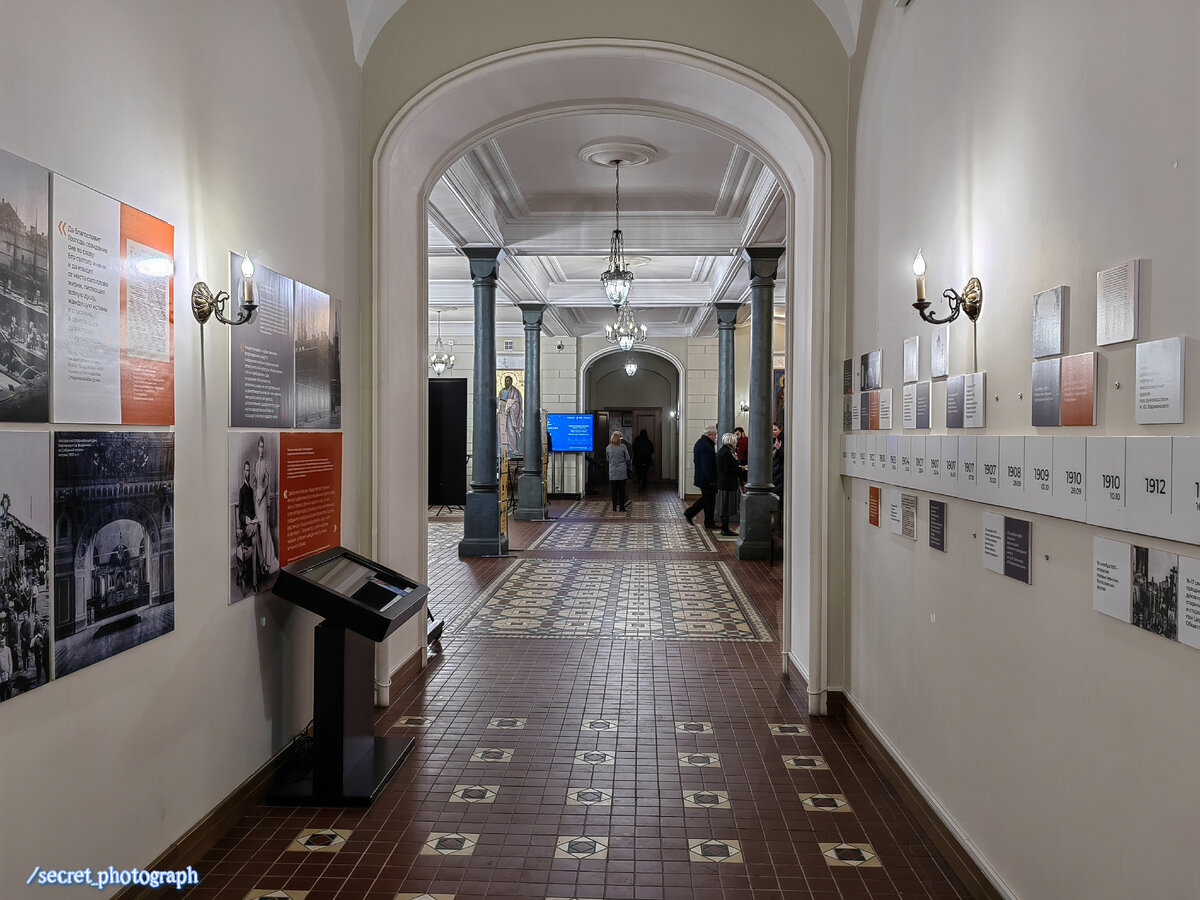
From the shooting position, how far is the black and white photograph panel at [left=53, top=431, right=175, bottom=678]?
8.23 ft

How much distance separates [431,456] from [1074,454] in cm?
462

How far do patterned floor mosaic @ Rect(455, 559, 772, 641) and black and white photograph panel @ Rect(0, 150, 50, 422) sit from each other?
16.0ft

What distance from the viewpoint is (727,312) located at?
15695 millimetres

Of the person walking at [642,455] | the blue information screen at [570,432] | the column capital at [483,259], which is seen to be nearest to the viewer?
the column capital at [483,259]

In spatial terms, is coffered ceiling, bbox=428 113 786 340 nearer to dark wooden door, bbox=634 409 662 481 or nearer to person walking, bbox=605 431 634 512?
person walking, bbox=605 431 634 512

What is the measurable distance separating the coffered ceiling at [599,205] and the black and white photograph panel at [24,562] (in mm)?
4569

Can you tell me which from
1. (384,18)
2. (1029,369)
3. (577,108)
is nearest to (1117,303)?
(1029,369)

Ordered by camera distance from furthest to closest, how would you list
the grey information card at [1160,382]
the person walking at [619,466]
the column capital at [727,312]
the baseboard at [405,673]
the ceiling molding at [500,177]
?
the person walking at [619,466] < the column capital at [727,312] < the ceiling molding at [500,177] < the baseboard at [405,673] < the grey information card at [1160,382]

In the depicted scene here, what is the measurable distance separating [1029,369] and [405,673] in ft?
13.6

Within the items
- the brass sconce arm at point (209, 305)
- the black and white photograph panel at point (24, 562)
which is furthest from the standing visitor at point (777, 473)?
the black and white photograph panel at point (24, 562)

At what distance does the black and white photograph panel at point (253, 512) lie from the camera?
3.55 meters

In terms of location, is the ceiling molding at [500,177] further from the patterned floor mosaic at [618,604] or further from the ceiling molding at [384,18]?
the patterned floor mosaic at [618,604]

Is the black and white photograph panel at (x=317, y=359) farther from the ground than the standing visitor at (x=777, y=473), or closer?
farther from the ground

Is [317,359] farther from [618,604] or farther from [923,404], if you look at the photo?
[618,604]
